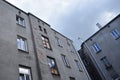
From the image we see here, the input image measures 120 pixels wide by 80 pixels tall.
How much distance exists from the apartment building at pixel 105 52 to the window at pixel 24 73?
A: 14020 millimetres

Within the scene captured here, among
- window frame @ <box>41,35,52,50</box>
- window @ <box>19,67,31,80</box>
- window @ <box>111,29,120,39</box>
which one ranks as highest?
window @ <box>111,29,120,39</box>

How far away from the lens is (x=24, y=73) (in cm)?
1013

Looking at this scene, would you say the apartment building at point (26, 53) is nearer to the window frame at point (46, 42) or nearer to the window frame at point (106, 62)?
the window frame at point (46, 42)

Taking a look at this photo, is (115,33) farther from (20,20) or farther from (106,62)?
(20,20)

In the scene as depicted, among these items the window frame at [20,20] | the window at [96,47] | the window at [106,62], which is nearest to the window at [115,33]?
the window at [96,47]

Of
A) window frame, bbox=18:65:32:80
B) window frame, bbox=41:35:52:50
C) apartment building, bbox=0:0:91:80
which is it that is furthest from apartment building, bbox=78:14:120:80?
window frame, bbox=18:65:32:80

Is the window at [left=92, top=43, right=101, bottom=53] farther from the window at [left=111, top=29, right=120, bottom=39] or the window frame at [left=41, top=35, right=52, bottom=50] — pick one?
the window frame at [left=41, top=35, right=52, bottom=50]

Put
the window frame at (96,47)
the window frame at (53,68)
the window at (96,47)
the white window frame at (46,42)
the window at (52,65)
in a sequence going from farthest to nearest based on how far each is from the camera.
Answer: the window at (96,47) → the window frame at (96,47) → the white window frame at (46,42) → the window at (52,65) → the window frame at (53,68)

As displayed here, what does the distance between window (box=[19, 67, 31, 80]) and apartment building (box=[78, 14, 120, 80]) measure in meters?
14.0

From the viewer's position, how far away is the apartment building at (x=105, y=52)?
20.3 metres

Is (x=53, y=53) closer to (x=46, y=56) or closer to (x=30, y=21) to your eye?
(x=46, y=56)

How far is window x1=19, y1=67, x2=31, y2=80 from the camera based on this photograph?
9853 mm

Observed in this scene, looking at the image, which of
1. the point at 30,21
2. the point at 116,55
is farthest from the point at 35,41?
the point at 116,55

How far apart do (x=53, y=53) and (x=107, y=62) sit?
10778mm
